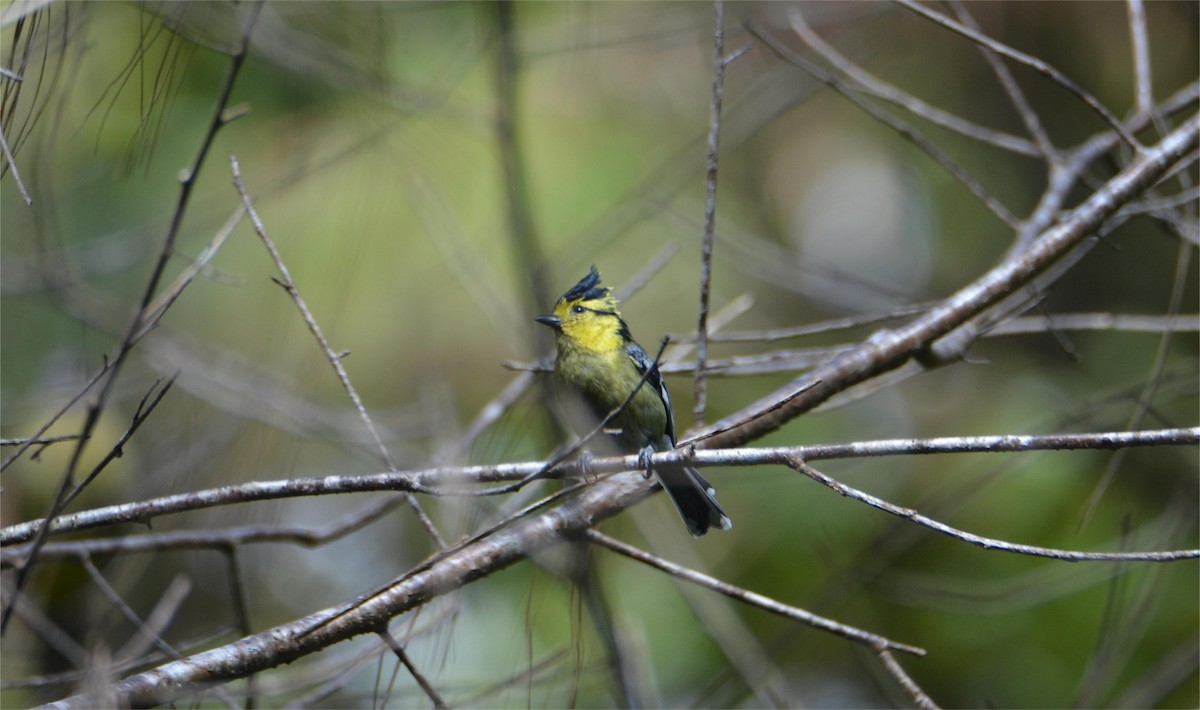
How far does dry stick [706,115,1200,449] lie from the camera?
3.30 metres

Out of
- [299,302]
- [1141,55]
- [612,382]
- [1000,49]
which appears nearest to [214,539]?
[299,302]

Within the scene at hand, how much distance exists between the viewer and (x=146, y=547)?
3.02 metres

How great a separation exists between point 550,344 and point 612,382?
0.97 ft

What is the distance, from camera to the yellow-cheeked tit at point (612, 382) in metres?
3.69

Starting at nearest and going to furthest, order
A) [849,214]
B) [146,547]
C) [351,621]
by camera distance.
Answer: [351,621] < [146,547] < [849,214]

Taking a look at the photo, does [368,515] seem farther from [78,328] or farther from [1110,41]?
[1110,41]

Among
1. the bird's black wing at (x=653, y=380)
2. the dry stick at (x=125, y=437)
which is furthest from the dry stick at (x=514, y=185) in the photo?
the bird's black wing at (x=653, y=380)

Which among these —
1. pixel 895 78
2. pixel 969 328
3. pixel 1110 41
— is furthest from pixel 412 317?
pixel 1110 41

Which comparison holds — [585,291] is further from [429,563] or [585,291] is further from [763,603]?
[429,563]

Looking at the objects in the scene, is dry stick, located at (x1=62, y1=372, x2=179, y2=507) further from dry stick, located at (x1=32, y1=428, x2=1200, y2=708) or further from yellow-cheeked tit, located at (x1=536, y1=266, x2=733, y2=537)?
yellow-cheeked tit, located at (x1=536, y1=266, x2=733, y2=537)

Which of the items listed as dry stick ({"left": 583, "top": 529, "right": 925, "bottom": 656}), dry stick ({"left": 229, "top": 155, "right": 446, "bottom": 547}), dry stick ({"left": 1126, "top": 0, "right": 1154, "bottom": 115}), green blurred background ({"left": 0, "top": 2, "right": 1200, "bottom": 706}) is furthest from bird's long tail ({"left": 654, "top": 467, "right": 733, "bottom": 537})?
dry stick ({"left": 1126, "top": 0, "right": 1154, "bottom": 115})

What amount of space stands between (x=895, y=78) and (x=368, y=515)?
5.62 metres

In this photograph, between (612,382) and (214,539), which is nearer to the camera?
(214,539)

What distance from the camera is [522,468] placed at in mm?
2162
